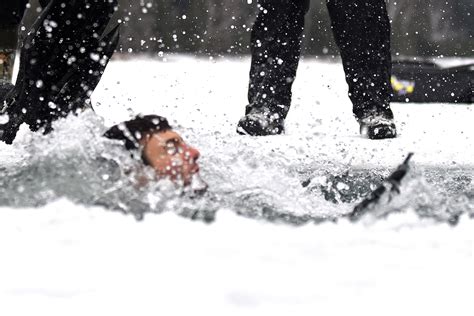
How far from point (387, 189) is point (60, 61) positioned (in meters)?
1.03

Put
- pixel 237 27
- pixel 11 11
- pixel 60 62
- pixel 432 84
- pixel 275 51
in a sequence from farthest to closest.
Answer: pixel 237 27 → pixel 432 84 → pixel 275 51 → pixel 11 11 → pixel 60 62

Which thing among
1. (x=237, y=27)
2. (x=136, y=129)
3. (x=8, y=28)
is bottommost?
(x=136, y=129)

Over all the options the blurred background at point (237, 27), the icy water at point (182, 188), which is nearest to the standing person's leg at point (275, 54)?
the icy water at point (182, 188)

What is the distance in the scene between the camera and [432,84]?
493 cm

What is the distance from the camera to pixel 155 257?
3.30 feet

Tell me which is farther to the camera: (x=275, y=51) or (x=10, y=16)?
(x=275, y=51)

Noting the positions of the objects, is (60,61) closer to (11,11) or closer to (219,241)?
(11,11)

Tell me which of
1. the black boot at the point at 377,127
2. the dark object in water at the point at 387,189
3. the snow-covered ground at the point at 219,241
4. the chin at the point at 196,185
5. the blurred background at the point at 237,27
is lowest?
the snow-covered ground at the point at 219,241

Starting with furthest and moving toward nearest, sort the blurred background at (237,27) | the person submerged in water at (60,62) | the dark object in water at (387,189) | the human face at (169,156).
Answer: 1. the blurred background at (237,27)
2. the person submerged in water at (60,62)
3. the human face at (169,156)
4. the dark object in water at (387,189)

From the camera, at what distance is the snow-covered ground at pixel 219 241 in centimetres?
88

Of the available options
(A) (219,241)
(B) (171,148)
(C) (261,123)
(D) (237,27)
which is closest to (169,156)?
(B) (171,148)

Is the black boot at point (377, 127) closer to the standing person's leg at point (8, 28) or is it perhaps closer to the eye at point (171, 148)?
the standing person's leg at point (8, 28)

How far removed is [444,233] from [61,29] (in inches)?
45.6

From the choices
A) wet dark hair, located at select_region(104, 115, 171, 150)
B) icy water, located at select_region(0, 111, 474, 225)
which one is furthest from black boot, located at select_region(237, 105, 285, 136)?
wet dark hair, located at select_region(104, 115, 171, 150)
